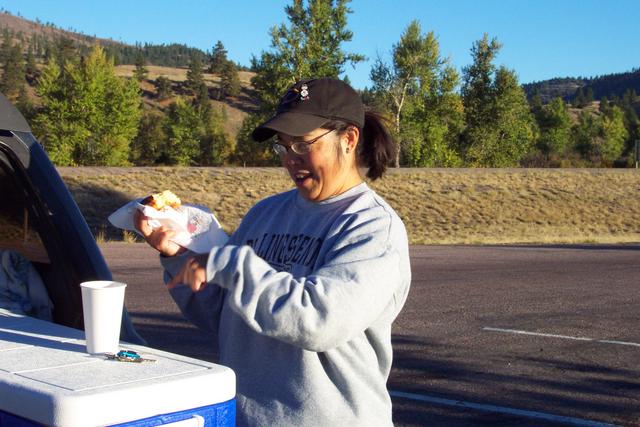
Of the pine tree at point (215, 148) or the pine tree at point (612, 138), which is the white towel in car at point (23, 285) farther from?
the pine tree at point (612, 138)

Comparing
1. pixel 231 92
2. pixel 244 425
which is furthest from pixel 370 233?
pixel 231 92

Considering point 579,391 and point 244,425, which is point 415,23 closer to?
point 579,391

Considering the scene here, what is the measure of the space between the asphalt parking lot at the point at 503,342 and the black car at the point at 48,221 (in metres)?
3.24

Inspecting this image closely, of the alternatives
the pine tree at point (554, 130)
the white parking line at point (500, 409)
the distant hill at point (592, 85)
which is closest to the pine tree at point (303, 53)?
the pine tree at point (554, 130)

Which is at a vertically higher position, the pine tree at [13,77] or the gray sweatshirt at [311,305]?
the pine tree at [13,77]

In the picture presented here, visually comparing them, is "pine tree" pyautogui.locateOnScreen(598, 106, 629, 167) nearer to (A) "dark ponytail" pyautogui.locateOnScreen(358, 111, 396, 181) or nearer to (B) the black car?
(A) "dark ponytail" pyautogui.locateOnScreen(358, 111, 396, 181)

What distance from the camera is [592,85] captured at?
568 ft

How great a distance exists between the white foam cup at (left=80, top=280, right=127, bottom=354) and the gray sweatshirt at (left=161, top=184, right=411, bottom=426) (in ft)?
0.76

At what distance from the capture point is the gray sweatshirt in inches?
77.1

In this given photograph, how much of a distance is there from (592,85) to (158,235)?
181208mm

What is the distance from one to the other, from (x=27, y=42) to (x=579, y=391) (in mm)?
187311

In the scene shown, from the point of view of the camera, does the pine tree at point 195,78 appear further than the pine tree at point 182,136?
Yes

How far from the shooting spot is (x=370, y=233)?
2.16m

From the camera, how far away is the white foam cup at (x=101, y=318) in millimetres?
1963
